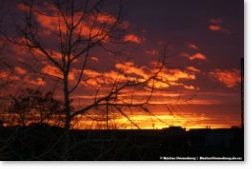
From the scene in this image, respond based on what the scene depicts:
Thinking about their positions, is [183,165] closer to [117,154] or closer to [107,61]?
[117,154]

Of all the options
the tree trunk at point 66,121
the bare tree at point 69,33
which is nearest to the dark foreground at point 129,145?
the tree trunk at point 66,121

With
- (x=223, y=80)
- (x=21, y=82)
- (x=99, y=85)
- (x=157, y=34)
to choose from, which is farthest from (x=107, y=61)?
(x=223, y=80)

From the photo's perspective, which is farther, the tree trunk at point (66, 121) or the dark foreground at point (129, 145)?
Result: the tree trunk at point (66, 121)

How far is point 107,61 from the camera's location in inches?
152

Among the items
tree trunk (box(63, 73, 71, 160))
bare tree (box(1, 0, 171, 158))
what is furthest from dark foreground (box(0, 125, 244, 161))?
bare tree (box(1, 0, 171, 158))

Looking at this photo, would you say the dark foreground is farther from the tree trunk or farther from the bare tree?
the bare tree

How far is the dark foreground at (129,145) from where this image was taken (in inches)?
144

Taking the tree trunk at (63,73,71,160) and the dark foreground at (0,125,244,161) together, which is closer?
the dark foreground at (0,125,244,161)

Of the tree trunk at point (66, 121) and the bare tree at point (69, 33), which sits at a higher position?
the bare tree at point (69, 33)

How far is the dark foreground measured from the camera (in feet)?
12.0

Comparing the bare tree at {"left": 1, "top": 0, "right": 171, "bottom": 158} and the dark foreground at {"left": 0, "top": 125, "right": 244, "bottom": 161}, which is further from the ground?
the bare tree at {"left": 1, "top": 0, "right": 171, "bottom": 158}

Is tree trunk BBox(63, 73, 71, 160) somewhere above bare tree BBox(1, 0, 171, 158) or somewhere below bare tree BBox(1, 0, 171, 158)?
below

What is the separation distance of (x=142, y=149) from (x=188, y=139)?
370 mm

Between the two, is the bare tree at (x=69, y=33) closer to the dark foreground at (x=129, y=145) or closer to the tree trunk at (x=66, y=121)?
the tree trunk at (x=66, y=121)
